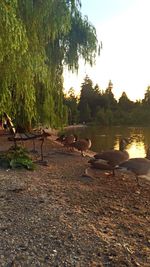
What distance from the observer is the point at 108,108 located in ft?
254

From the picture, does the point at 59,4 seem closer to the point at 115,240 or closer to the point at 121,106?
the point at 115,240

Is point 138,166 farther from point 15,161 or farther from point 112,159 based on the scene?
point 15,161

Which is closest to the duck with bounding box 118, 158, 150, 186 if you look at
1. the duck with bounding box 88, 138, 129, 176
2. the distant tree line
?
the duck with bounding box 88, 138, 129, 176

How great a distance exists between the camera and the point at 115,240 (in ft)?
14.9

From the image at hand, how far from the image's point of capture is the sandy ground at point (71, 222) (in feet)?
13.1

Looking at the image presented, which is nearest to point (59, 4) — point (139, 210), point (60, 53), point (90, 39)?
point (60, 53)

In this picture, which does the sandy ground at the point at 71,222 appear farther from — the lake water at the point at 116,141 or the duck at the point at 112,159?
the lake water at the point at 116,141

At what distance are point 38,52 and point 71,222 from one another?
5.48m

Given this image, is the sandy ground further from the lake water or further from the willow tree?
the lake water

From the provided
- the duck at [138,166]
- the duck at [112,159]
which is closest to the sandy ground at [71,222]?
the duck at [138,166]

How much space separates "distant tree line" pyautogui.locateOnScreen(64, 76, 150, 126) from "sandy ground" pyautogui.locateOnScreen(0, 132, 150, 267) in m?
58.2

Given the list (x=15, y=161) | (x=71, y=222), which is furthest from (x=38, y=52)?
(x=71, y=222)

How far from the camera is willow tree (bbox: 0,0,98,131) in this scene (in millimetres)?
6945

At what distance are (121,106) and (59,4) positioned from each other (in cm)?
→ 7313
